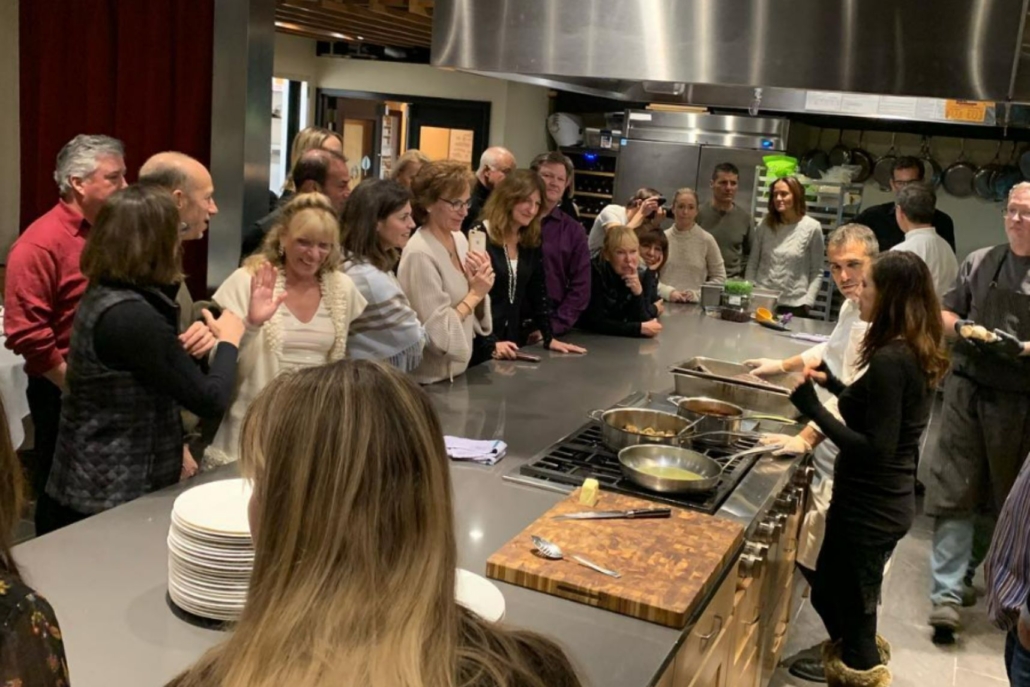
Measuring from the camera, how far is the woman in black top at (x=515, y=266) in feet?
12.3

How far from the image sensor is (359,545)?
99cm

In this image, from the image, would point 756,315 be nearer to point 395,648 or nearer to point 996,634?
point 996,634

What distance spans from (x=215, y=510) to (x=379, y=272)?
1.51 m

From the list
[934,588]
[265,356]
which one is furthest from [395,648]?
[934,588]

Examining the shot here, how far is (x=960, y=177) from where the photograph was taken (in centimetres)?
Answer: 838

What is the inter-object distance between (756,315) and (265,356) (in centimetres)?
297

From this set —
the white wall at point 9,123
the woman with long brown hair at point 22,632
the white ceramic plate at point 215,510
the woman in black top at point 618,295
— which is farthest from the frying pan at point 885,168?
the woman with long brown hair at point 22,632

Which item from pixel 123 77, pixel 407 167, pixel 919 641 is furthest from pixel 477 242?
pixel 919 641

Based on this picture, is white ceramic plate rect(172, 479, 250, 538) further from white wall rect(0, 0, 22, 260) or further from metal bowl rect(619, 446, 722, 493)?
white wall rect(0, 0, 22, 260)

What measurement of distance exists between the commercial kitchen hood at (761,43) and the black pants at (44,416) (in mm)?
1856

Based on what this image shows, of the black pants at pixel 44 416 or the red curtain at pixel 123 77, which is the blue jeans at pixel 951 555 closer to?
the red curtain at pixel 123 77

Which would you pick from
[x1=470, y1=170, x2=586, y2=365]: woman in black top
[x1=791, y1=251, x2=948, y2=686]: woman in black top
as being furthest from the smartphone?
[x1=791, y1=251, x2=948, y2=686]: woman in black top

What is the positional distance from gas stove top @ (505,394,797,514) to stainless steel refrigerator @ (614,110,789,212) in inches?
234

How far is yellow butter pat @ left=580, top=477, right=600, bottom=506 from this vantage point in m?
2.22
